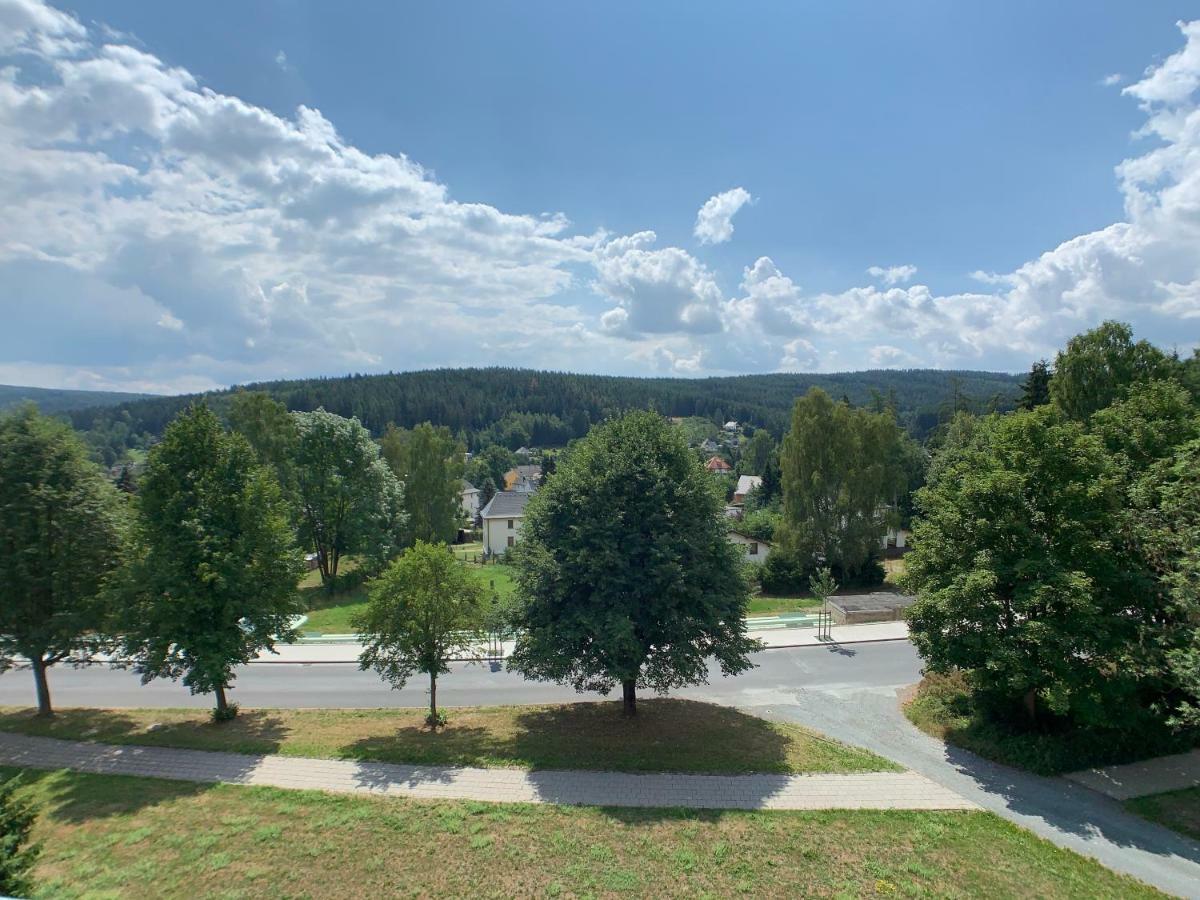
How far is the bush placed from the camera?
6.61m

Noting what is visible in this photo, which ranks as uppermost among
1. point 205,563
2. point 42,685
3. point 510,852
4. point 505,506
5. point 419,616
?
point 205,563

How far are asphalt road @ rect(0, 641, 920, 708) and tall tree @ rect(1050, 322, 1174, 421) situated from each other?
1475 cm

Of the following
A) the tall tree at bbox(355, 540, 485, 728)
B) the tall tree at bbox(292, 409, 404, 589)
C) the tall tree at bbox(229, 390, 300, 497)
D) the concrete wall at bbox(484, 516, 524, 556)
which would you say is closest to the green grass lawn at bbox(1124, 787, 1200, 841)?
the tall tree at bbox(355, 540, 485, 728)

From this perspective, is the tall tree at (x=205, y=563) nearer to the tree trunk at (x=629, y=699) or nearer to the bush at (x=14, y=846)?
the bush at (x=14, y=846)

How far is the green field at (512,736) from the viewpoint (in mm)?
13844

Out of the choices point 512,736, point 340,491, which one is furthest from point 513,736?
point 340,491

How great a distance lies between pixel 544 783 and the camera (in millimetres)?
12781

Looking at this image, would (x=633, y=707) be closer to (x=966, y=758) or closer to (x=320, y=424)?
(x=966, y=758)

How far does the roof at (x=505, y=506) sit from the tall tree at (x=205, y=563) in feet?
139

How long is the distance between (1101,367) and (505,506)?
1868 inches

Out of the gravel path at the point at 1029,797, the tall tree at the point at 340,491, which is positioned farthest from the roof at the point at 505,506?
the gravel path at the point at 1029,797

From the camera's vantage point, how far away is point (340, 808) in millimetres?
11641

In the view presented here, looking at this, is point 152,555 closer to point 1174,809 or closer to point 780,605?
point 1174,809

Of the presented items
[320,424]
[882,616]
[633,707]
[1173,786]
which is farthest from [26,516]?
[882,616]
